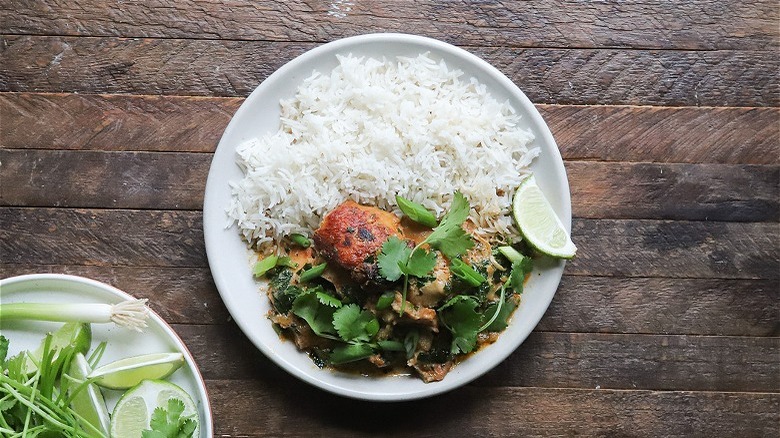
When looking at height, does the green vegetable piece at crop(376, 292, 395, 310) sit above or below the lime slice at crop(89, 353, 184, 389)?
above

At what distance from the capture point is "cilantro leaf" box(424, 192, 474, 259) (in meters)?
2.48

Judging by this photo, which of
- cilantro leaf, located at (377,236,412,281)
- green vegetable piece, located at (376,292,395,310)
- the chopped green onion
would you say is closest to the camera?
cilantro leaf, located at (377,236,412,281)

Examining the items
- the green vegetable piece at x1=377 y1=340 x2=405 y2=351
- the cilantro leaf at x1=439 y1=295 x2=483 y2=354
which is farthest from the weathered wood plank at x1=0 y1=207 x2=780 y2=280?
the green vegetable piece at x1=377 y1=340 x2=405 y2=351

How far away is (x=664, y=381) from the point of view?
2.95 metres

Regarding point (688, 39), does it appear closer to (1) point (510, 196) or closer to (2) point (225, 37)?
(1) point (510, 196)

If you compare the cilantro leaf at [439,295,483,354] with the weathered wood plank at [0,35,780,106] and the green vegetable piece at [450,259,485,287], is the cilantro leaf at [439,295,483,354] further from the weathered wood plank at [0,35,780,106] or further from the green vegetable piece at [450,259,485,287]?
the weathered wood plank at [0,35,780,106]

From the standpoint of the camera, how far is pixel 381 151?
8.65 feet

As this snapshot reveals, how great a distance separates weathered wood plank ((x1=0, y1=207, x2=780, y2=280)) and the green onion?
1.01ft

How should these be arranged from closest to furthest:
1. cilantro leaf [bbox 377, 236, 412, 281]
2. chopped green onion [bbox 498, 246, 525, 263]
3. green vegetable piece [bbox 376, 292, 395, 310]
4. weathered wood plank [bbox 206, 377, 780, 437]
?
cilantro leaf [bbox 377, 236, 412, 281] → green vegetable piece [bbox 376, 292, 395, 310] → chopped green onion [bbox 498, 246, 525, 263] → weathered wood plank [bbox 206, 377, 780, 437]

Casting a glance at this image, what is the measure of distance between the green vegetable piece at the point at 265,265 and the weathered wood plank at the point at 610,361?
0.34 m

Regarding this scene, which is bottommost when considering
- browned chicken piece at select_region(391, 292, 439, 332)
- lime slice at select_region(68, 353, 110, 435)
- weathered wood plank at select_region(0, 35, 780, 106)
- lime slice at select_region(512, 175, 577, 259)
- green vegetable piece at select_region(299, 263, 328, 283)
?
lime slice at select_region(68, 353, 110, 435)

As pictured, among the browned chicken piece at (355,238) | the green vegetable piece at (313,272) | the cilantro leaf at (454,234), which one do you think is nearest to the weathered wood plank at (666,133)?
the cilantro leaf at (454,234)

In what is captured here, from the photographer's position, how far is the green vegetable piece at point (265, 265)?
8.80ft

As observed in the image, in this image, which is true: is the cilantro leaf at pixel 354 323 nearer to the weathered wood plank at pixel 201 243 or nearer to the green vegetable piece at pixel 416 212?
the green vegetable piece at pixel 416 212
